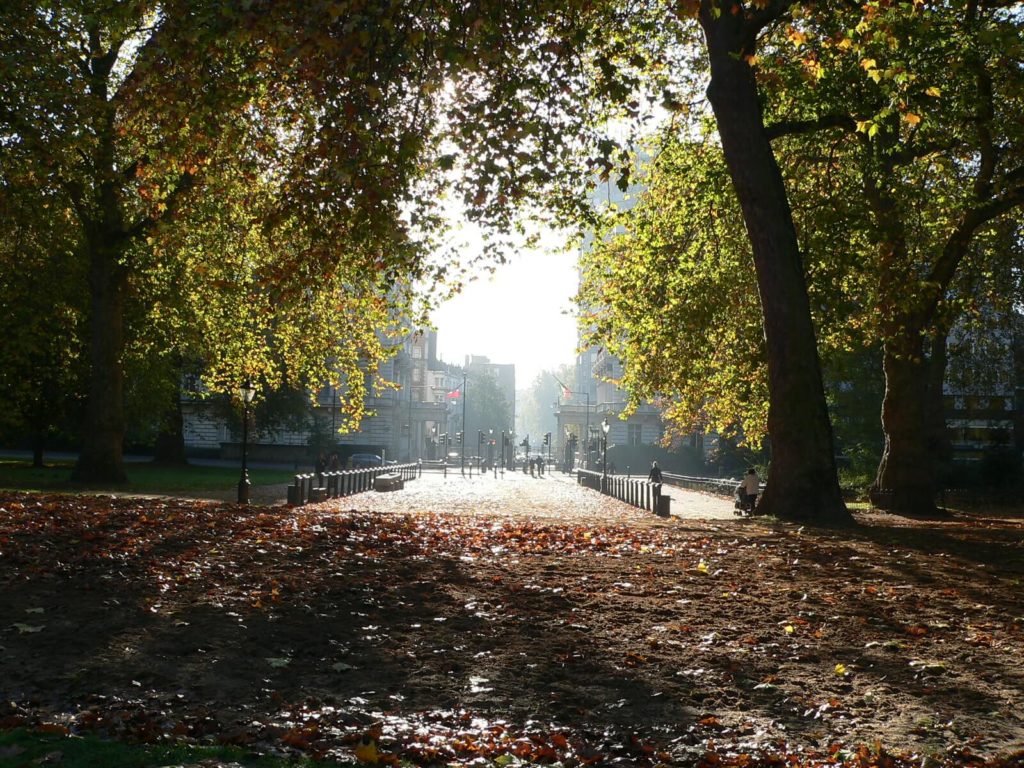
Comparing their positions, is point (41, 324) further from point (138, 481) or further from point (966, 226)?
point (966, 226)

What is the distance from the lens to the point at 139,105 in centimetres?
1329

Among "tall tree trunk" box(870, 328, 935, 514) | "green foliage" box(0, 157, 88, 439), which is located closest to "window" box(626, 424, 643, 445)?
"green foliage" box(0, 157, 88, 439)

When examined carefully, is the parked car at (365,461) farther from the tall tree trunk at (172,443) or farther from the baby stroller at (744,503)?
the baby stroller at (744,503)

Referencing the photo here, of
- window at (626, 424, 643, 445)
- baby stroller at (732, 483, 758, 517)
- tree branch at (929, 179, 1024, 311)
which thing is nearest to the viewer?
tree branch at (929, 179, 1024, 311)

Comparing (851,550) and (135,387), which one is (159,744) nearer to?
(851,550)

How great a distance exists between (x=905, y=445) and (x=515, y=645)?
1936 centimetres

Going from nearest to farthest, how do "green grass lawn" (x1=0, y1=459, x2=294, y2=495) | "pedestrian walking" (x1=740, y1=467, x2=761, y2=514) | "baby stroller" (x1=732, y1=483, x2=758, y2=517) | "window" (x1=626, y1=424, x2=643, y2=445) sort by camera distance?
"green grass lawn" (x1=0, y1=459, x2=294, y2=495)
"pedestrian walking" (x1=740, y1=467, x2=761, y2=514)
"baby stroller" (x1=732, y1=483, x2=758, y2=517)
"window" (x1=626, y1=424, x2=643, y2=445)

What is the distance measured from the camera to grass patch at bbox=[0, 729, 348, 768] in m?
4.52

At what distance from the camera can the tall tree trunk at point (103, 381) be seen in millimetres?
28141

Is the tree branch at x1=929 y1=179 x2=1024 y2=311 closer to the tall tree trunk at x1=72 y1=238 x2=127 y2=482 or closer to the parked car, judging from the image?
the tall tree trunk at x1=72 y1=238 x2=127 y2=482

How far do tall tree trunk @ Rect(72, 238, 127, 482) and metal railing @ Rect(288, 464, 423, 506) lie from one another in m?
5.36

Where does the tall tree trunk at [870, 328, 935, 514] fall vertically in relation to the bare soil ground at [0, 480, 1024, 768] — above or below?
above

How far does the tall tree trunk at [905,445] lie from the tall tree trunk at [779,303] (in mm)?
8983

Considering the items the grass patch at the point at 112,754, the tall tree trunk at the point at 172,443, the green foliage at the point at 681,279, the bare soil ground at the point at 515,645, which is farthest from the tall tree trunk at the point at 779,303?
the tall tree trunk at the point at 172,443
